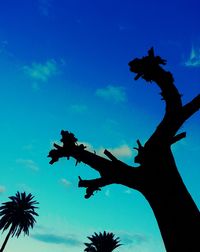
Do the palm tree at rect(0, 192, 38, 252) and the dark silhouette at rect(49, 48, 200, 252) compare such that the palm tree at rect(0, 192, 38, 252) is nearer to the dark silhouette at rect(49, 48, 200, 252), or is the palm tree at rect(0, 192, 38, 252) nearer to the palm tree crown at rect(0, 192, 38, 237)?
the palm tree crown at rect(0, 192, 38, 237)

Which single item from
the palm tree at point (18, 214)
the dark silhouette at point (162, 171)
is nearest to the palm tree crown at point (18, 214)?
the palm tree at point (18, 214)

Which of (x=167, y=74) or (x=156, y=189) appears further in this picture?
(x=167, y=74)

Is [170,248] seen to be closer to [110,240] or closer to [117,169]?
[117,169]

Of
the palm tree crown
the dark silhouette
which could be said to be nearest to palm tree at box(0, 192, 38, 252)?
the palm tree crown

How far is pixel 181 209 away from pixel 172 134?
1.36m

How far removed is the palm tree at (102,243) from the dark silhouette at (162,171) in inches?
1617

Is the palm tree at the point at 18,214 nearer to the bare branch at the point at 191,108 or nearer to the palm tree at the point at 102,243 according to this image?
the palm tree at the point at 102,243

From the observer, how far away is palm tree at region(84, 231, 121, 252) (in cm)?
4275

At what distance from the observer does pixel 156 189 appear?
4234mm

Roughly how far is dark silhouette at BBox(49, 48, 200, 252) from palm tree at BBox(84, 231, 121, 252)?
41081mm

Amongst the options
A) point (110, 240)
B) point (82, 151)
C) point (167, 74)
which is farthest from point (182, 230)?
point (110, 240)

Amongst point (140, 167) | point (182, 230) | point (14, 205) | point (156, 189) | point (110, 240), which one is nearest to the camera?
point (182, 230)

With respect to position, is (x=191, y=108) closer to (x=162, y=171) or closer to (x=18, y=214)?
(x=162, y=171)

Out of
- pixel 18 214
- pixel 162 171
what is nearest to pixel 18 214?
pixel 18 214
